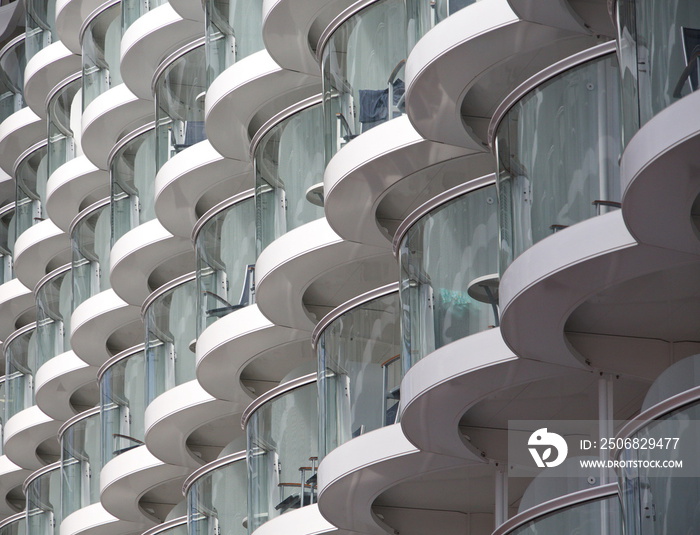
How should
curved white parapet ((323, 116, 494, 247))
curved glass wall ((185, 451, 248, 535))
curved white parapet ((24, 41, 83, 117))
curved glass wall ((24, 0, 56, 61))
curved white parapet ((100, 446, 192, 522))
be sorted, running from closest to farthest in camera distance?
curved white parapet ((323, 116, 494, 247))
curved glass wall ((185, 451, 248, 535))
curved white parapet ((100, 446, 192, 522))
curved white parapet ((24, 41, 83, 117))
curved glass wall ((24, 0, 56, 61))

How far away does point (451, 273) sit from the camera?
580 inches

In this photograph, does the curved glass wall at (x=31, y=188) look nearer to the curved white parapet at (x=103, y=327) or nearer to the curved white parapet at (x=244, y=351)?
the curved white parapet at (x=103, y=327)

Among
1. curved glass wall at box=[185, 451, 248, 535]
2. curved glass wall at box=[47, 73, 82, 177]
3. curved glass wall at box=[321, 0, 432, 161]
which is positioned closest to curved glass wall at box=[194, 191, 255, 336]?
curved glass wall at box=[185, 451, 248, 535]

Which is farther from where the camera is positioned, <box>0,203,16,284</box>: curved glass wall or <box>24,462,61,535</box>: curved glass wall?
<box>0,203,16,284</box>: curved glass wall

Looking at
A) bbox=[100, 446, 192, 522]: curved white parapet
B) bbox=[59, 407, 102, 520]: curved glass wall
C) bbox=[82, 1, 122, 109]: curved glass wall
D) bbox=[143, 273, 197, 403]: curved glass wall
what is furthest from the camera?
bbox=[82, 1, 122, 109]: curved glass wall

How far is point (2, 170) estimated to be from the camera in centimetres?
3675

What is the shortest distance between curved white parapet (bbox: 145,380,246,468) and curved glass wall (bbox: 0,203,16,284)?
12.0 m

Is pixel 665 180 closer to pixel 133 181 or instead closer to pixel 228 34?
pixel 228 34

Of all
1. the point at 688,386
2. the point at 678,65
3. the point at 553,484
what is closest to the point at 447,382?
the point at 553,484

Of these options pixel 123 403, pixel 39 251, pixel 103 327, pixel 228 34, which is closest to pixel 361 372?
pixel 228 34

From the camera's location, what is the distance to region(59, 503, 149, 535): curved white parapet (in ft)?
85.5

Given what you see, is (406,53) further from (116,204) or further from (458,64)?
(116,204)

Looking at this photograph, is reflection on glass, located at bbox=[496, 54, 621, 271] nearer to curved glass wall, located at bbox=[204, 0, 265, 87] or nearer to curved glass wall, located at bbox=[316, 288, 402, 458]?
curved glass wall, located at bbox=[316, 288, 402, 458]

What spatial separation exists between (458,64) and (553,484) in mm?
4443
